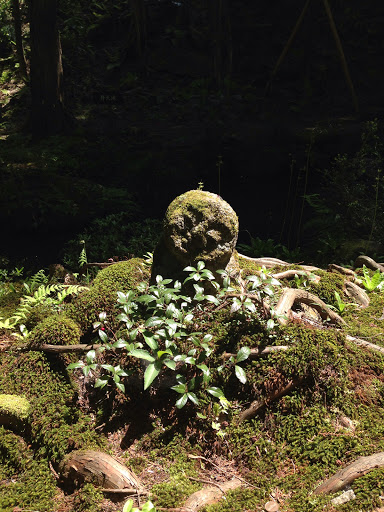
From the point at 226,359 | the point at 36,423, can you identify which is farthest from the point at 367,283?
the point at 36,423

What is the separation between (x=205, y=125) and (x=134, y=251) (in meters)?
5.28

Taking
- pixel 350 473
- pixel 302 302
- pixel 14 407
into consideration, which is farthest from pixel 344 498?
pixel 14 407

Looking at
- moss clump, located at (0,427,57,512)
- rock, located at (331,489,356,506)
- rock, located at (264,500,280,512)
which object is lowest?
moss clump, located at (0,427,57,512)

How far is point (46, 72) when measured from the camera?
9.17 metres

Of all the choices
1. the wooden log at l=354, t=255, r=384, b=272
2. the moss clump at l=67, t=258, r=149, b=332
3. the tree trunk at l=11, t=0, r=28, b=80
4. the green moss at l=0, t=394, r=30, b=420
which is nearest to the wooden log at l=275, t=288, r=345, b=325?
the moss clump at l=67, t=258, r=149, b=332

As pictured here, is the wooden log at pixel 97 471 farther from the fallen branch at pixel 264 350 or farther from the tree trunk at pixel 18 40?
the tree trunk at pixel 18 40

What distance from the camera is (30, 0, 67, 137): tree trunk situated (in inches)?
347

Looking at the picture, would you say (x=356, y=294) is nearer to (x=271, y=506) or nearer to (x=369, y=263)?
(x=369, y=263)

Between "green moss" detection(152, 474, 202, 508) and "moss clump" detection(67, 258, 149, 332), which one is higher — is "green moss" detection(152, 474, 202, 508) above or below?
below

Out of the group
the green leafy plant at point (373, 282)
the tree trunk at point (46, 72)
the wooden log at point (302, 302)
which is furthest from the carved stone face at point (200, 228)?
the tree trunk at point (46, 72)

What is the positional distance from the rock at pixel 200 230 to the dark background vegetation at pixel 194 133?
2.65 metres

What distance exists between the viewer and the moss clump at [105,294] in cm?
384

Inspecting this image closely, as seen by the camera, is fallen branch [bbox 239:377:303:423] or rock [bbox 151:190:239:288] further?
rock [bbox 151:190:239:288]

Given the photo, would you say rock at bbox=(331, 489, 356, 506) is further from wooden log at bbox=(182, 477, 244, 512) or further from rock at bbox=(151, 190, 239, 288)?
rock at bbox=(151, 190, 239, 288)
